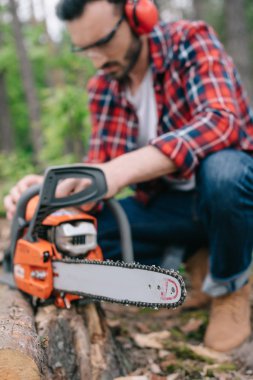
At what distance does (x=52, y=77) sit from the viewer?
35.3 feet

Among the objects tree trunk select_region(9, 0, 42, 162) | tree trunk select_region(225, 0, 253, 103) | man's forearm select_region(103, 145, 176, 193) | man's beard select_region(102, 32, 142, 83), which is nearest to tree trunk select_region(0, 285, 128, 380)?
man's forearm select_region(103, 145, 176, 193)

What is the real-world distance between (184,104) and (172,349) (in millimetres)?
1088

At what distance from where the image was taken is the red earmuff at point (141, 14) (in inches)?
77.0

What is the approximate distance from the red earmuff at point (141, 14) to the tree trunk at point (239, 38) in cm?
425

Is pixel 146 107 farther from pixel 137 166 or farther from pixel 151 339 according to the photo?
pixel 151 339

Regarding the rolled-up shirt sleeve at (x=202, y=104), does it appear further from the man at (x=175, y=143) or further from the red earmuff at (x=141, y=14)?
the red earmuff at (x=141, y=14)

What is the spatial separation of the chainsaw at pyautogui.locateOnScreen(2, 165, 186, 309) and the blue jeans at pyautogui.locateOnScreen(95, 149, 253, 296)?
0.35m

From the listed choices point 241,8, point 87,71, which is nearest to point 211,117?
point 87,71

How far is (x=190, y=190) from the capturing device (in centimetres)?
219

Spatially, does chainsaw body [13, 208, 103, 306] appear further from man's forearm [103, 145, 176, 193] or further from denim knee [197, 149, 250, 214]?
denim knee [197, 149, 250, 214]

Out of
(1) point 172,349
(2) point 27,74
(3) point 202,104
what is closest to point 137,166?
(3) point 202,104

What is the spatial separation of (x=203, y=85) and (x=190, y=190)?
534 mm

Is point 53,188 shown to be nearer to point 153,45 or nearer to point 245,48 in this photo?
point 153,45

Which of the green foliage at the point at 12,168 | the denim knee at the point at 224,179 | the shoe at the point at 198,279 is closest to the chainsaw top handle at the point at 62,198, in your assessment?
the denim knee at the point at 224,179
